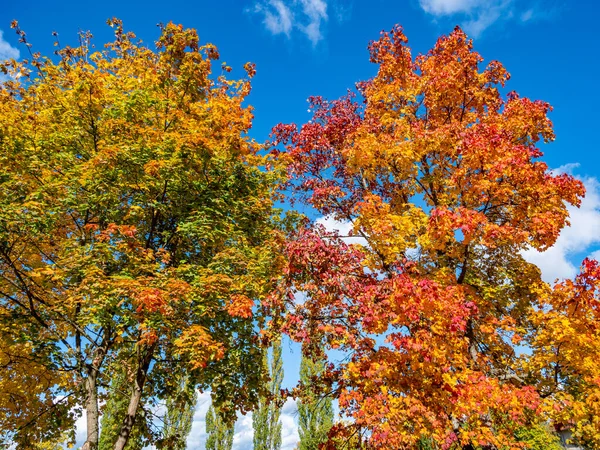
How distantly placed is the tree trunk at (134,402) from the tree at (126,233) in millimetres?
36

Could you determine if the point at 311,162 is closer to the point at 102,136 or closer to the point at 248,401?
the point at 102,136

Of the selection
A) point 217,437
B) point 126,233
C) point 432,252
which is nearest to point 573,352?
point 432,252

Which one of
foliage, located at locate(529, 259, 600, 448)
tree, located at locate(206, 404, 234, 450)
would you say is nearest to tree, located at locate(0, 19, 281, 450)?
foliage, located at locate(529, 259, 600, 448)

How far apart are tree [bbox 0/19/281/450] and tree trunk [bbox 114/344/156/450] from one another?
0.04m

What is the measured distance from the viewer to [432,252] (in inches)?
382

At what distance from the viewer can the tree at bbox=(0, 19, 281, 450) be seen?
754cm

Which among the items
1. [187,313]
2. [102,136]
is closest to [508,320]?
[187,313]

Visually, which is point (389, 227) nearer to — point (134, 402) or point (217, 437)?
point (134, 402)

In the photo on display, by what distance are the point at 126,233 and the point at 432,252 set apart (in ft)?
23.9

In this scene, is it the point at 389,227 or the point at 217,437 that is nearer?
the point at 389,227

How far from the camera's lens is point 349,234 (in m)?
9.88

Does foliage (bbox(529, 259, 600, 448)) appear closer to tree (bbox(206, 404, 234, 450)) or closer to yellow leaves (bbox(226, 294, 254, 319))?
yellow leaves (bbox(226, 294, 254, 319))

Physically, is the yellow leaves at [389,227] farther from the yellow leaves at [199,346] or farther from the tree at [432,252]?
the yellow leaves at [199,346]

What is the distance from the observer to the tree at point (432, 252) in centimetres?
670
